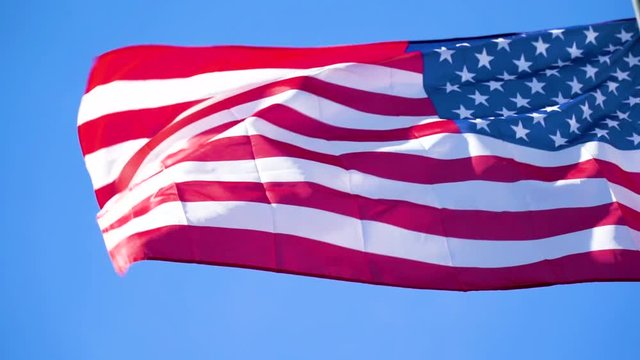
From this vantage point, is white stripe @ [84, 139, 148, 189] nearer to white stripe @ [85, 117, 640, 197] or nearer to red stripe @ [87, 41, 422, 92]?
white stripe @ [85, 117, 640, 197]

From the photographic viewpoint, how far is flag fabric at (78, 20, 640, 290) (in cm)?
1065

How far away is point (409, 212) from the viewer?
11.3m

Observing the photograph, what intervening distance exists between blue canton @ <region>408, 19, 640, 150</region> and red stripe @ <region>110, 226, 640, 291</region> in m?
1.66

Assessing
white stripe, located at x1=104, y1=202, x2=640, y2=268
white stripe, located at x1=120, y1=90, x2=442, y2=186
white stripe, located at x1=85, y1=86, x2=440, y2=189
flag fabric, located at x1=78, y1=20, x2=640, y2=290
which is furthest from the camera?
white stripe, located at x1=120, y1=90, x2=442, y2=186

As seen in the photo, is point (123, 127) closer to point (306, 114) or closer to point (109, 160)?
point (109, 160)

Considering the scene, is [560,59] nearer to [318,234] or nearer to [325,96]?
[325,96]

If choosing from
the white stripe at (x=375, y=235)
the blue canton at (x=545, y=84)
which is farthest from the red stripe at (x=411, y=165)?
the white stripe at (x=375, y=235)

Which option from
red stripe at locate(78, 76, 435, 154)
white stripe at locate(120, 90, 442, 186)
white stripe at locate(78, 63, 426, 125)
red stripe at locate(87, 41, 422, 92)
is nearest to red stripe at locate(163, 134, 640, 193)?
white stripe at locate(120, 90, 442, 186)

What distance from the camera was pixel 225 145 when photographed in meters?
11.5

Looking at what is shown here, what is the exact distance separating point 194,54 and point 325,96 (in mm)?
1469

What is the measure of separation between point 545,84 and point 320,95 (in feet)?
8.11

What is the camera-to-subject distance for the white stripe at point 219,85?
40.0 feet

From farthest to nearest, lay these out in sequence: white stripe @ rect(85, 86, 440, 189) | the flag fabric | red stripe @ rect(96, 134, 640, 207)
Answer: white stripe @ rect(85, 86, 440, 189) → red stripe @ rect(96, 134, 640, 207) → the flag fabric

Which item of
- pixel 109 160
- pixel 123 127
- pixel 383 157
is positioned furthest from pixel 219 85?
pixel 383 157
